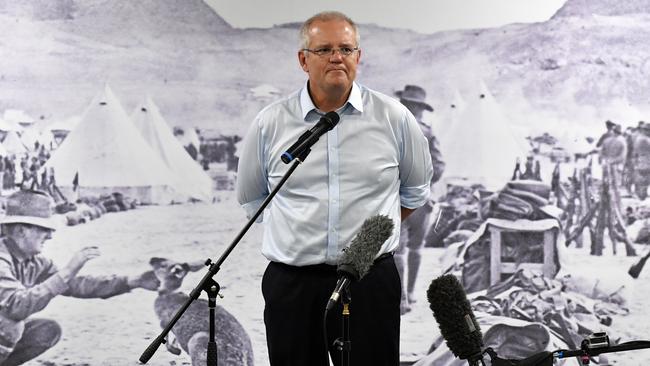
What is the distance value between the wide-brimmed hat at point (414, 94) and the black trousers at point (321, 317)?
1671 mm

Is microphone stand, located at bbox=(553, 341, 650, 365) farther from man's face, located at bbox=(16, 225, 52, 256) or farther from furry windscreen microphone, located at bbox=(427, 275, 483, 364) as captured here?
man's face, located at bbox=(16, 225, 52, 256)

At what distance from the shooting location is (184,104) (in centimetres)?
390

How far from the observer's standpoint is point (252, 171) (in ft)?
8.52

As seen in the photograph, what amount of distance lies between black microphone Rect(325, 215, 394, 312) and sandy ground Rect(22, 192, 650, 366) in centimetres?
198

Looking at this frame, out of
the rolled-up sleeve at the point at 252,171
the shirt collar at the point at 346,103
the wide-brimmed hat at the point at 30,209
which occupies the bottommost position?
the wide-brimmed hat at the point at 30,209

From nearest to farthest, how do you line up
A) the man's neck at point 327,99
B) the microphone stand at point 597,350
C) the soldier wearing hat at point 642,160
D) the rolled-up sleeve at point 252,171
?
the microphone stand at point 597,350, the man's neck at point 327,99, the rolled-up sleeve at point 252,171, the soldier wearing hat at point 642,160

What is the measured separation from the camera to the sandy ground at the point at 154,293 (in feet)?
12.6

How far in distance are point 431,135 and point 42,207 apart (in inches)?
75.9

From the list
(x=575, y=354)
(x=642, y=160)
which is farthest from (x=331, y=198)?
(x=642, y=160)

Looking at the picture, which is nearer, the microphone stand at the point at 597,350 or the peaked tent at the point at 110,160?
the microphone stand at the point at 597,350

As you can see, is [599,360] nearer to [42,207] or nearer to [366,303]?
[366,303]

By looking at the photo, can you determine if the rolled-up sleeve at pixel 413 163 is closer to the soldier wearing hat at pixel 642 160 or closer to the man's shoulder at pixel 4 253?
the soldier wearing hat at pixel 642 160

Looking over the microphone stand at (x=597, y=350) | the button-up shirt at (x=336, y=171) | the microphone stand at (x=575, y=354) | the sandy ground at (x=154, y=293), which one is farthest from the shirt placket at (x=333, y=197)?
the sandy ground at (x=154, y=293)

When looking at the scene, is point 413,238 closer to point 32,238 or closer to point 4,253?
point 32,238
